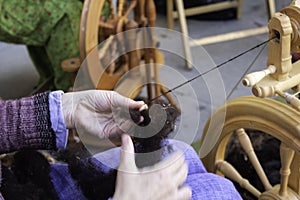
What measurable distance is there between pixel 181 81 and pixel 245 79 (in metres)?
0.20

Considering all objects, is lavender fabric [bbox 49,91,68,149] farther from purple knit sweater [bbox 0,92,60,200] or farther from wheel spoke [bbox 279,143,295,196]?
wheel spoke [bbox 279,143,295,196]

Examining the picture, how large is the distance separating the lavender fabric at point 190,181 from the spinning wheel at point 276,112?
0.40 feet

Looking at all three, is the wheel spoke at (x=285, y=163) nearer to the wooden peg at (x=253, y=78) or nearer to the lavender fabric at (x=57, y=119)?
the wooden peg at (x=253, y=78)

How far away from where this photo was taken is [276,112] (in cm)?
82

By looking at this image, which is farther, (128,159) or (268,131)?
(268,131)

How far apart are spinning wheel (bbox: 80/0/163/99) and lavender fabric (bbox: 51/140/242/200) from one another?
312mm

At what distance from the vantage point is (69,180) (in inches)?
34.0

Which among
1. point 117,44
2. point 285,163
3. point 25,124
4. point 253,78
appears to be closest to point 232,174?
point 285,163

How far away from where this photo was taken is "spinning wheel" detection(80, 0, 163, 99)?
126 cm

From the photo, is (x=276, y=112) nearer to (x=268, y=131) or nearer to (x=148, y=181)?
(x=268, y=131)

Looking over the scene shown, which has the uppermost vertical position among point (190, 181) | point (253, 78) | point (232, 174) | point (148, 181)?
point (253, 78)

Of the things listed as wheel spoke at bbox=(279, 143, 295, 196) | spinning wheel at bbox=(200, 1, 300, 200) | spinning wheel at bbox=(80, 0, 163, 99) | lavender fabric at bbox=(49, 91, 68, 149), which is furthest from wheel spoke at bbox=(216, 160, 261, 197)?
lavender fabric at bbox=(49, 91, 68, 149)

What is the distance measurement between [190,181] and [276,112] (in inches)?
8.8

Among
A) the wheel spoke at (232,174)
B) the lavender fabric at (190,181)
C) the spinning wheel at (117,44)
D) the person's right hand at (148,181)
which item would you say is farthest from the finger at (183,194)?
the spinning wheel at (117,44)
